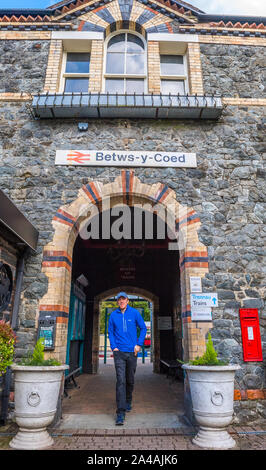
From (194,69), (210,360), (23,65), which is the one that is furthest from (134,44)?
(210,360)

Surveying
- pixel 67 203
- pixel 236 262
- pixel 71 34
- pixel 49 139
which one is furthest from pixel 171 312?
pixel 71 34

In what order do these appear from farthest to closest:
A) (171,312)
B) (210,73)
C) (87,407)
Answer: (171,312), (210,73), (87,407)

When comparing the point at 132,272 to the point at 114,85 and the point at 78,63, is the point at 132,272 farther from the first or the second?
the point at 78,63

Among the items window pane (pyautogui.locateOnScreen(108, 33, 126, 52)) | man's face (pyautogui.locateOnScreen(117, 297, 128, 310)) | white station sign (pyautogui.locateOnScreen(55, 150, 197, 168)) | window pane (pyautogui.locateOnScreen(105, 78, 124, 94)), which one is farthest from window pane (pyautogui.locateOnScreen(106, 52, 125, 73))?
man's face (pyautogui.locateOnScreen(117, 297, 128, 310))

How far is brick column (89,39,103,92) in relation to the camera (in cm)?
644

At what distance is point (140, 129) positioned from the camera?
→ 6012 mm

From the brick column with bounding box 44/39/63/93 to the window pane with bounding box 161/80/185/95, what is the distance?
7.73 ft

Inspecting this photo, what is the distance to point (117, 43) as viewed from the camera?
23.7 feet

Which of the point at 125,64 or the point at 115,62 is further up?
the point at 115,62

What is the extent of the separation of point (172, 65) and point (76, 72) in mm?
2275

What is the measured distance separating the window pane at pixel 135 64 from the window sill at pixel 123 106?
146cm

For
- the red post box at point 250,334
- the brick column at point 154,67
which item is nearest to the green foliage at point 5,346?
the red post box at point 250,334

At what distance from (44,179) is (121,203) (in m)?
1.54
